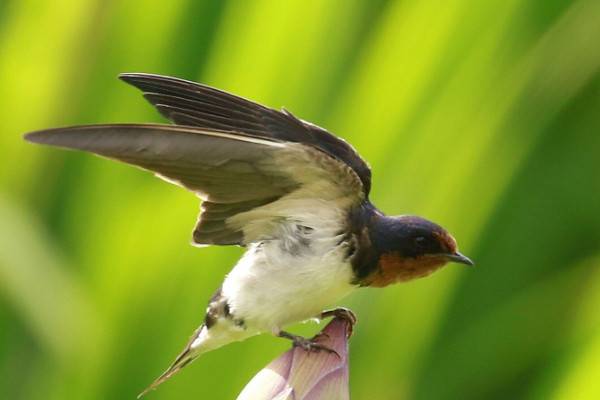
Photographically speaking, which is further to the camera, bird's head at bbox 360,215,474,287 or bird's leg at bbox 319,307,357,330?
bird's head at bbox 360,215,474,287

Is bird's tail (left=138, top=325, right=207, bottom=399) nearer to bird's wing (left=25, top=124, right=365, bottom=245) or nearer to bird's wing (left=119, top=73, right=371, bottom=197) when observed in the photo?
bird's wing (left=25, top=124, right=365, bottom=245)

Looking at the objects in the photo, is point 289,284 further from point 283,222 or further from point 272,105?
point 272,105

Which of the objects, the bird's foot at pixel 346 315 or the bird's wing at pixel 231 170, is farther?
the bird's foot at pixel 346 315

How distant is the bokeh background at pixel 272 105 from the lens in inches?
84.0

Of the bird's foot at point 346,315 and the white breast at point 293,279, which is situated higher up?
the bird's foot at point 346,315

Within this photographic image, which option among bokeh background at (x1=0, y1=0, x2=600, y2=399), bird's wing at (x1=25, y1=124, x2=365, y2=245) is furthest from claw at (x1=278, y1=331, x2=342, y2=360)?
bokeh background at (x1=0, y1=0, x2=600, y2=399)

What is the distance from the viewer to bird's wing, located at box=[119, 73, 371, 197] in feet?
5.49

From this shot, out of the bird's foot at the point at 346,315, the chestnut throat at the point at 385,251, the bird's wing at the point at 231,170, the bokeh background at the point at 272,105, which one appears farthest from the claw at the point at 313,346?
the bokeh background at the point at 272,105

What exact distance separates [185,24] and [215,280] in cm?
47

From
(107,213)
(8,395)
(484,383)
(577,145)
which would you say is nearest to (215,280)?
(107,213)

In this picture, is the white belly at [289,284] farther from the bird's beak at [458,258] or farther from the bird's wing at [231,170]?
the bird's beak at [458,258]

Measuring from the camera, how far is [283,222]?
176cm

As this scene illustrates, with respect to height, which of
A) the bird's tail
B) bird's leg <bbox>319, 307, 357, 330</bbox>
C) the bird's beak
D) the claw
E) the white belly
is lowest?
the bird's tail

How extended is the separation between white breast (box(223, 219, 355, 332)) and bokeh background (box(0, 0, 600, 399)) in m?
0.37
